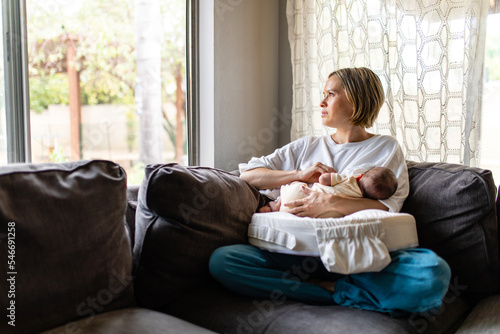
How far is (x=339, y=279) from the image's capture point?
5.24 feet

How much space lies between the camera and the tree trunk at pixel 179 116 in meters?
2.68

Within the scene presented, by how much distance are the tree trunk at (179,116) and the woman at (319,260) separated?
684mm

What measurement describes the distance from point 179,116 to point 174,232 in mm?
1243

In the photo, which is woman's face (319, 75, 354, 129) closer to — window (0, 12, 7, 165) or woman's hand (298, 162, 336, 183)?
woman's hand (298, 162, 336, 183)

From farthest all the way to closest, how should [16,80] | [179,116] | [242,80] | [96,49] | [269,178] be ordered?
[242,80] → [179,116] → [96,49] → [269,178] → [16,80]

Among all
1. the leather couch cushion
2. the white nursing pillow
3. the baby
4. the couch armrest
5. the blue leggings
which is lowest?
the couch armrest

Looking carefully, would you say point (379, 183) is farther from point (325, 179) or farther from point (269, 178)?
point (269, 178)

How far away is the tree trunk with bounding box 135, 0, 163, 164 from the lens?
2465 mm

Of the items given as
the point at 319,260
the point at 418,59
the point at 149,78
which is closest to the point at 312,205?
the point at 319,260

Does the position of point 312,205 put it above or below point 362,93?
below

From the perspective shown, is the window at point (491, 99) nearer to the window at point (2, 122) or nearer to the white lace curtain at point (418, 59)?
the white lace curtain at point (418, 59)

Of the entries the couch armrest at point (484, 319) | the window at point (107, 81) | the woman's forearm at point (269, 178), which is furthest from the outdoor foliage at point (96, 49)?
the couch armrest at point (484, 319)

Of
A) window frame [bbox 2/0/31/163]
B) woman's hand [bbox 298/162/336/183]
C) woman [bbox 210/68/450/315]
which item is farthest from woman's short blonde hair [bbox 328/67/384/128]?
window frame [bbox 2/0/31/163]

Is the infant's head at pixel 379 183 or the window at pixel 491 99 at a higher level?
the window at pixel 491 99
